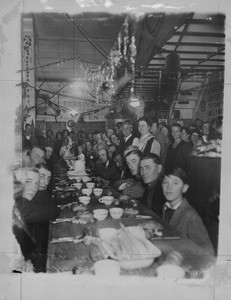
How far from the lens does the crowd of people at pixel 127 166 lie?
208cm

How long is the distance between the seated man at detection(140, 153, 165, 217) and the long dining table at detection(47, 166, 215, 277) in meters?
0.05

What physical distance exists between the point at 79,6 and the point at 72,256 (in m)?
1.49

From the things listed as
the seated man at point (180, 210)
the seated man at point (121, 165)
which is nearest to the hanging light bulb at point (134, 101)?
the seated man at point (121, 165)

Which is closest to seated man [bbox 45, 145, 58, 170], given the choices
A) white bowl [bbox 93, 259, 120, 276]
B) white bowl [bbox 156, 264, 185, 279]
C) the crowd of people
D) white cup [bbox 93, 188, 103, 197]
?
the crowd of people

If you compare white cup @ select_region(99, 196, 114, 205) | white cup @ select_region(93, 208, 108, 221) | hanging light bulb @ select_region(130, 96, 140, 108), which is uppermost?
hanging light bulb @ select_region(130, 96, 140, 108)

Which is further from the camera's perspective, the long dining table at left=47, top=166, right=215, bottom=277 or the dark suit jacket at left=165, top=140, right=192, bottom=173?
the dark suit jacket at left=165, top=140, right=192, bottom=173

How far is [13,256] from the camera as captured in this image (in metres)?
2.13

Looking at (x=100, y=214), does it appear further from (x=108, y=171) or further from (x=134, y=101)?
(x=134, y=101)

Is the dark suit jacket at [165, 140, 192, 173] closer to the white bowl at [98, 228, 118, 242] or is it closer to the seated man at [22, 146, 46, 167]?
the white bowl at [98, 228, 118, 242]

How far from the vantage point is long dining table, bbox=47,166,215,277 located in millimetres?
1972

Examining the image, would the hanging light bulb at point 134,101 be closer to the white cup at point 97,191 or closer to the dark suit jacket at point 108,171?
the dark suit jacket at point 108,171

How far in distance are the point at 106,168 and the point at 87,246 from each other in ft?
1.57

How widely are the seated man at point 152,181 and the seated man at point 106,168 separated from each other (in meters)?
0.17

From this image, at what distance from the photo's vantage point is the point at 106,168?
211 centimetres
